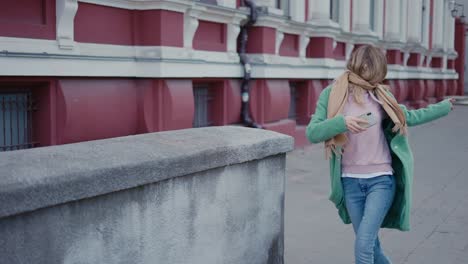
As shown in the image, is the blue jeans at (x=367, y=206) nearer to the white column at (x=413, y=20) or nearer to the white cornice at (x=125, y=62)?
the white cornice at (x=125, y=62)

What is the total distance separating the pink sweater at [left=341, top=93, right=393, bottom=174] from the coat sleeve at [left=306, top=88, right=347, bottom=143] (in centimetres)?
13

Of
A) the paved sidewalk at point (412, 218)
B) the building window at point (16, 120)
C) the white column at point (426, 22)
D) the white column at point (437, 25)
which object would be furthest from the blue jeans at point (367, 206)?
the white column at point (437, 25)

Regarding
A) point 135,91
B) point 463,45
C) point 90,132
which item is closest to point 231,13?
point 135,91

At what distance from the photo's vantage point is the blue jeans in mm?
4090

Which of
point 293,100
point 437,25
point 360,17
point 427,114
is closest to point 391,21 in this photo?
point 360,17

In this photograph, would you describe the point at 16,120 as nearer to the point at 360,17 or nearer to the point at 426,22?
the point at 360,17

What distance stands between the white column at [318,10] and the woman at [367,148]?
364 inches

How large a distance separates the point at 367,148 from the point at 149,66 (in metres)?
4.43

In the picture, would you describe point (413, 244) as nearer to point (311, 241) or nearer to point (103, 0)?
point (311, 241)

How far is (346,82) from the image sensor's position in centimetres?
415

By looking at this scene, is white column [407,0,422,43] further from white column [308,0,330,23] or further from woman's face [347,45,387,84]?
woman's face [347,45,387,84]

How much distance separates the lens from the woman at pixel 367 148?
13.5 ft

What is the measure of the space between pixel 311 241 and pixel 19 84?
10.3ft

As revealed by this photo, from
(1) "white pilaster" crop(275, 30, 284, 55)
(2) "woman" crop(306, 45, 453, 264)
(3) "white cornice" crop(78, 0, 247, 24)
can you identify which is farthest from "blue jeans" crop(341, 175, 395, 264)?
(1) "white pilaster" crop(275, 30, 284, 55)
